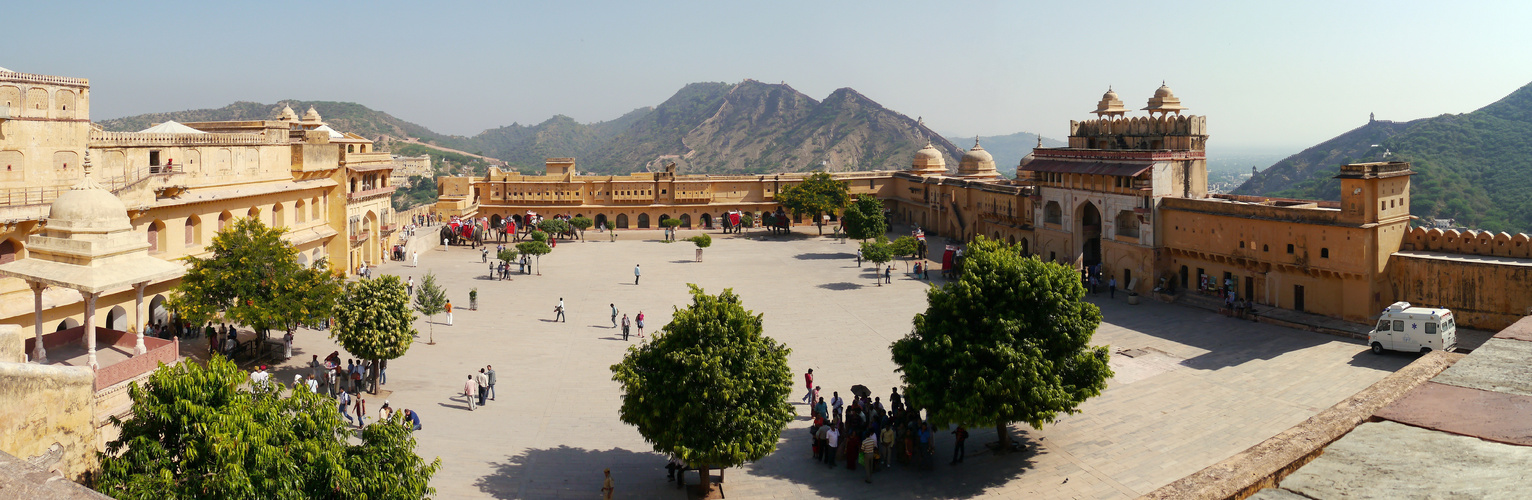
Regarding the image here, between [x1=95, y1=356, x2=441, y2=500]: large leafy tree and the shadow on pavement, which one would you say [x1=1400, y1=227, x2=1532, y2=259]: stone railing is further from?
[x1=95, y1=356, x2=441, y2=500]: large leafy tree

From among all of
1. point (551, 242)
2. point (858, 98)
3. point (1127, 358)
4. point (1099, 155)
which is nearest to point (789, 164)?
point (858, 98)

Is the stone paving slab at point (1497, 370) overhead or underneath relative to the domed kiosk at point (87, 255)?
underneath

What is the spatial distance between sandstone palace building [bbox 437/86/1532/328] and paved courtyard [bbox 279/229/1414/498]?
2.37 m

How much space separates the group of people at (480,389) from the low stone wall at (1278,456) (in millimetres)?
16487

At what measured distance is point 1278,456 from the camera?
19.4 feet

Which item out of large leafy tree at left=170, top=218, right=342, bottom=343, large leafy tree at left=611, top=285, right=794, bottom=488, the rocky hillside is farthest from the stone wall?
the rocky hillside

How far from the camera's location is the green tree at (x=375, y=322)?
19922mm

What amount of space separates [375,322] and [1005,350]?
13310mm

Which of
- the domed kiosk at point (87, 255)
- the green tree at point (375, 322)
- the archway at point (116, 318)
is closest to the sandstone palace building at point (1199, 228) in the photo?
the green tree at point (375, 322)

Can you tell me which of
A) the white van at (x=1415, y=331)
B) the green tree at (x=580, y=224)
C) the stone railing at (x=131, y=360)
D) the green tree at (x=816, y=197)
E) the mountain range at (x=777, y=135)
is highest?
the mountain range at (x=777, y=135)

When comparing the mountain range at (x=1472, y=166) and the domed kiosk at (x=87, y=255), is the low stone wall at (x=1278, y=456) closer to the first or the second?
the domed kiosk at (x=87, y=255)

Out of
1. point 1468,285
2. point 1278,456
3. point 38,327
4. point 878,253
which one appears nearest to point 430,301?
point 38,327

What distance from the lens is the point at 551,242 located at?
51219 millimetres

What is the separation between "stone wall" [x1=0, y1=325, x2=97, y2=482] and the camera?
33.1ft
